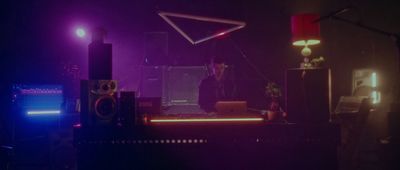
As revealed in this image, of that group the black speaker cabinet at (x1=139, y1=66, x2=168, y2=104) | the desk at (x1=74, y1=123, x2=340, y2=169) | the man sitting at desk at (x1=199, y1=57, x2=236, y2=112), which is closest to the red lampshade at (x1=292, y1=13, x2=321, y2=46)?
the man sitting at desk at (x1=199, y1=57, x2=236, y2=112)

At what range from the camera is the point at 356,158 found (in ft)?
15.7

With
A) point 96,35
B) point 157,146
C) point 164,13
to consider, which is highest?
point 164,13

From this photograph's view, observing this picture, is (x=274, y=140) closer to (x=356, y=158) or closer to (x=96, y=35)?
(x=96, y=35)

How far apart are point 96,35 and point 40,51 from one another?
447 centimetres

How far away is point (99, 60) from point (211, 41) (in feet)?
16.6

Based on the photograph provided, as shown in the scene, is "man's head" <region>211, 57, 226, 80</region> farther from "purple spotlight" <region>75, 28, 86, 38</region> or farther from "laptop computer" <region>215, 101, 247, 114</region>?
"purple spotlight" <region>75, 28, 86, 38</region>

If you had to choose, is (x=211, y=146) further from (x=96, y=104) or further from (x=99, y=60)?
(x=99, y=60)

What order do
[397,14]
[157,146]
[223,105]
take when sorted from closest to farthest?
[157,146]
[223,105]
[397,14]

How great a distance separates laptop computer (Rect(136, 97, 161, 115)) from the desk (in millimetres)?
380

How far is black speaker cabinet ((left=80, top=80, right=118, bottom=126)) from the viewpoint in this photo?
314 cm

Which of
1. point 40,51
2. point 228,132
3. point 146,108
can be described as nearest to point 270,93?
point 228,132

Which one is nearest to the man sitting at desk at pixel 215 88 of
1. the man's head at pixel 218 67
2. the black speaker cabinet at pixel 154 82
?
the man's head at pixel 218 67

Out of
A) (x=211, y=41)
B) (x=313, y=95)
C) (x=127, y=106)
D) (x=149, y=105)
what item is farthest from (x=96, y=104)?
(x=211, y=41)

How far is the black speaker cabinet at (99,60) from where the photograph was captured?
3197 millimetres
